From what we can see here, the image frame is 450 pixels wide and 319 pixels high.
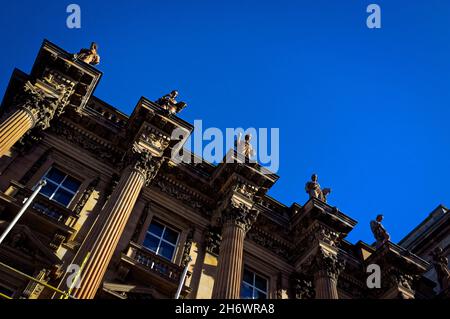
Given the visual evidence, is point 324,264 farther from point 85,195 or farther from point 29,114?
point 29,114

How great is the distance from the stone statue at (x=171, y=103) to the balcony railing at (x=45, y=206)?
7242 mm

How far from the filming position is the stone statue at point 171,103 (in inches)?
859

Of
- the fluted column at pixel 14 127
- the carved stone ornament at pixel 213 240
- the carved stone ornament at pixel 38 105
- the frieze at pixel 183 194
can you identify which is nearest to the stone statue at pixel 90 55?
the carved stone ornament at pixel 38 105

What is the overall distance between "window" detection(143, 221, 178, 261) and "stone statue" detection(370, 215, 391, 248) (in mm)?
11301

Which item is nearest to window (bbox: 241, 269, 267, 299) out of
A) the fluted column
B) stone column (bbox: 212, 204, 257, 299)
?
stone column (bbox: 212, 204, 257, 299)

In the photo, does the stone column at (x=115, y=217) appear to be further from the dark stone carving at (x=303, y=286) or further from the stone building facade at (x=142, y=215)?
the dark stone carving at (x=303, y=286)

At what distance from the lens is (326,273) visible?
787 inches

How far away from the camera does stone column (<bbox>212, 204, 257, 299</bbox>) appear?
15945 mm

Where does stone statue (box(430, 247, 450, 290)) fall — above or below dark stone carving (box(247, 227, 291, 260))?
above

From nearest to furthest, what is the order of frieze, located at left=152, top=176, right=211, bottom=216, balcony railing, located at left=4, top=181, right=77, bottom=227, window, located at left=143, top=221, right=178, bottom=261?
1. balcony railing, located at left=4, top=181, right=77, bottom=227
2. window, located at left=143, top=221, right=178, bottom=261
3. frieze, located at left=152, top=176, right=211, bottom=216

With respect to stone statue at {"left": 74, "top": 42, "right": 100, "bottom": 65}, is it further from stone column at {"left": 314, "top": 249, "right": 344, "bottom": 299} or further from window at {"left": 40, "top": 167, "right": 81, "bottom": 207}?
stone column at {"left": 314, "top": 249, "right": 344, "bottom": 299}

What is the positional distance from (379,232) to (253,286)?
30.3 feet
